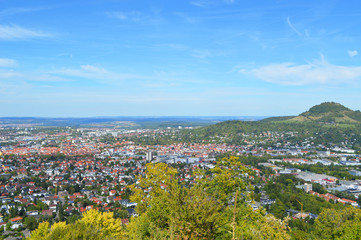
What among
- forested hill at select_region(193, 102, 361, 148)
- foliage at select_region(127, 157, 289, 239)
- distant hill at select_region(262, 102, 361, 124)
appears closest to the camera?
foliage at select_region(127, 157, 289, 239)

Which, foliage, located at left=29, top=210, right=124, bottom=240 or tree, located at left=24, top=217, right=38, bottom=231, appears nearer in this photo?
foliage, located at left=29, top=210, right=124, bottom=240

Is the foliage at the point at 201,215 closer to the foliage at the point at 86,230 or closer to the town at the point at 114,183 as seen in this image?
the town at the point at 114,183

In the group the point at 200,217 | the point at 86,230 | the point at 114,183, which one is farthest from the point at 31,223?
the point at 200,217

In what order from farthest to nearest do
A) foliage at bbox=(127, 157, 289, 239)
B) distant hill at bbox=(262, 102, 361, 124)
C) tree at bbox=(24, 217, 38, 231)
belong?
distant hill at bbox=(262, 102, 361, 124)
tree at bbox=(24, 217, 38, 231)
foliage at bbox=(127, 157, 289, 239)

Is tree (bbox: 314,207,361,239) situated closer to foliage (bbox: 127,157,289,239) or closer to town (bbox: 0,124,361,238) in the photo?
town (bbox: 0,124,361,238)

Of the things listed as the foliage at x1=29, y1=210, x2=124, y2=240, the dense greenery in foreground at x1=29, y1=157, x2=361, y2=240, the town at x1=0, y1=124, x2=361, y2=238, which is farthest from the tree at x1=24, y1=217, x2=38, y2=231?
the dense greenery in foreground at x1=29, y1=157, x2=361, y2=240

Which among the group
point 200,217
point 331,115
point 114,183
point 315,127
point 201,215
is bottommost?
point 114,183

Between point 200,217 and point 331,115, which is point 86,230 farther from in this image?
point 331,115
